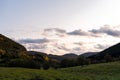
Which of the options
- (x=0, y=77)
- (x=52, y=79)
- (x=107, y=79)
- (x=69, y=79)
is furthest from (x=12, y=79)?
(x=107, y=79)

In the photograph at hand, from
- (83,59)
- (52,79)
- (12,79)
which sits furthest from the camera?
(83,59)

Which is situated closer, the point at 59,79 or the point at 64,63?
the point at 59,79

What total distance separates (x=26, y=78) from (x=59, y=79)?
18.2ft

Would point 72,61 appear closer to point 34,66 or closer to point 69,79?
point 34,66

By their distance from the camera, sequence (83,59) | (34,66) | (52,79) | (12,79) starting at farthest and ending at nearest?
1. (83,59)
2. (34,66)
3. (52,79)
4. (12,79)

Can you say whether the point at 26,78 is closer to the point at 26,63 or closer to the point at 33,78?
the point at 33,78

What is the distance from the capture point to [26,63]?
323ft

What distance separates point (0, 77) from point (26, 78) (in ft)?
13.0

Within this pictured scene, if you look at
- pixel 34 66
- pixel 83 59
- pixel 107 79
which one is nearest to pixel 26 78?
pixel 107 79

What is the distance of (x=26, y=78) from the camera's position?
4338 cm

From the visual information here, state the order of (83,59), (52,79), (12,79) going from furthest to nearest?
(83,59)
(52,79)
(12,79)

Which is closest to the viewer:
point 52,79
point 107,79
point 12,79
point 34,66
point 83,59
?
point 12,79

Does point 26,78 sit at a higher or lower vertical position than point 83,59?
lower

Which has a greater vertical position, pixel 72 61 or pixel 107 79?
pixel 72 61
